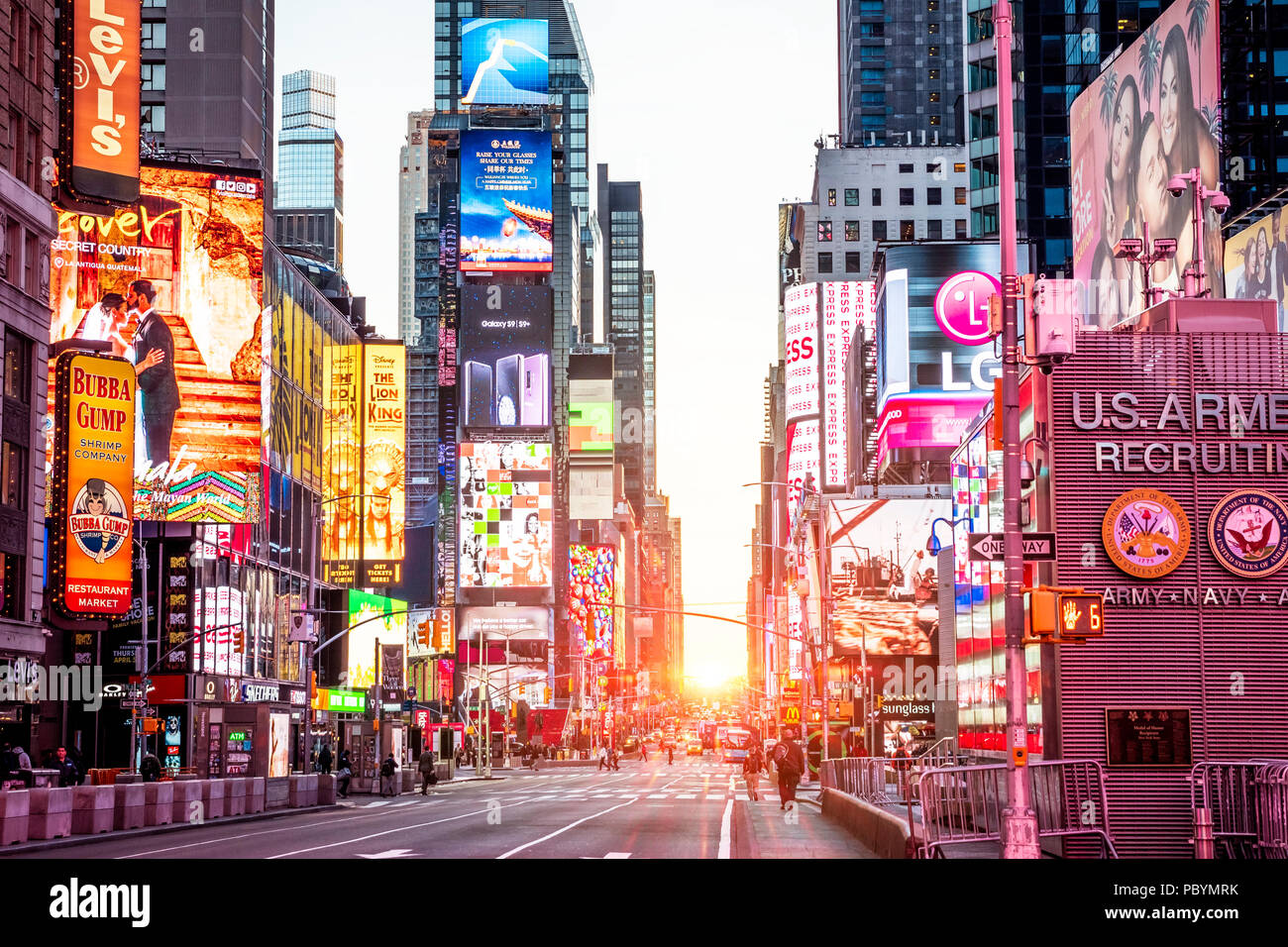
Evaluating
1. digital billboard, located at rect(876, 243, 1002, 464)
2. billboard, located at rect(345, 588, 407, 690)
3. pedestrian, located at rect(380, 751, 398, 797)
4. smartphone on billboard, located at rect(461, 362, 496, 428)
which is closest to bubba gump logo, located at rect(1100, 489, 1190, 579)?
pedestrian, located at rect(380, 751, 398, 797)

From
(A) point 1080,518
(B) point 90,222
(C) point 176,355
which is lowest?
(A) point 1080,518

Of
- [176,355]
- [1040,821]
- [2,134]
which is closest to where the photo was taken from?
[1040,821]

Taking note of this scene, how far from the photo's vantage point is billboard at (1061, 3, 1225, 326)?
189 feet

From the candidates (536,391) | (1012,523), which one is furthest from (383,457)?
(1012,523)

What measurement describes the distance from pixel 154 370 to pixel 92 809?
4664 centimetres

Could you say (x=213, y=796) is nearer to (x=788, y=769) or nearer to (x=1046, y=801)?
(x=788, y=769)

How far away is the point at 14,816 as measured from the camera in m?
32.1

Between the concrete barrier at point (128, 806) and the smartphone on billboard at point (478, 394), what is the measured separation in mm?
142119

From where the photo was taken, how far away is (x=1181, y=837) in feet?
80.9

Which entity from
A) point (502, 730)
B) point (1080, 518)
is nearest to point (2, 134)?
point (1080, 518)

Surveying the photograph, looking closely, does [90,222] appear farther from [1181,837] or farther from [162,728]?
[1181,837]

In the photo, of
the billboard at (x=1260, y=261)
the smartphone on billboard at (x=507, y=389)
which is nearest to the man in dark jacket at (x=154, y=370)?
the billboard at (x=1260, y=261)

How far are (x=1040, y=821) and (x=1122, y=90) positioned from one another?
46863 millimetres
